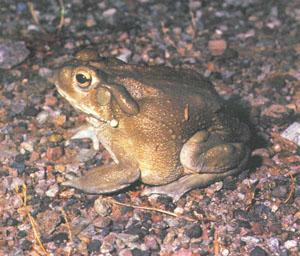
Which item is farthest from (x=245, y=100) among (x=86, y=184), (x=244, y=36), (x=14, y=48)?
(x=14, y=48)

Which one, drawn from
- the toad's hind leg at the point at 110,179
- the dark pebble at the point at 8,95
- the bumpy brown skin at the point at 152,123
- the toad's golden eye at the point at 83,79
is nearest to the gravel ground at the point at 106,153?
the dark pebble at the point at 8,95

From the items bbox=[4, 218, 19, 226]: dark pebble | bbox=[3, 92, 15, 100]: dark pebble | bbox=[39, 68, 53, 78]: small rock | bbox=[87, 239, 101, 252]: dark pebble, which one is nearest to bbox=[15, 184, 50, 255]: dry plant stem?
bbox=[4, 218, 19, 226]: dark pebble

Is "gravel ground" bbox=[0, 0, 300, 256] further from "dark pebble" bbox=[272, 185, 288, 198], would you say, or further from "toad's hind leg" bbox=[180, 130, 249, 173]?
"toad's hind leg" bbox=[180, 130, 249, 173]

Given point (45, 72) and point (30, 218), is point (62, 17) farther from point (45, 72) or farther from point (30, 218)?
point (30, 218)

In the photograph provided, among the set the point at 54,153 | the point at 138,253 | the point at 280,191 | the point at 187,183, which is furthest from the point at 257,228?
the point at 54,153

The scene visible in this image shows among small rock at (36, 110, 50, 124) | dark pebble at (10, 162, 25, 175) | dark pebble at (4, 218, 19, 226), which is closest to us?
dark pebble at (4, 218, 19, 226)

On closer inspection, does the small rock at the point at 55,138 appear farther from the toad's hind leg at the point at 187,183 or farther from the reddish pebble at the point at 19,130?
the toad's hind leg at the point at 187,183

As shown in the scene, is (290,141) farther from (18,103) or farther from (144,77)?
(18,103)
